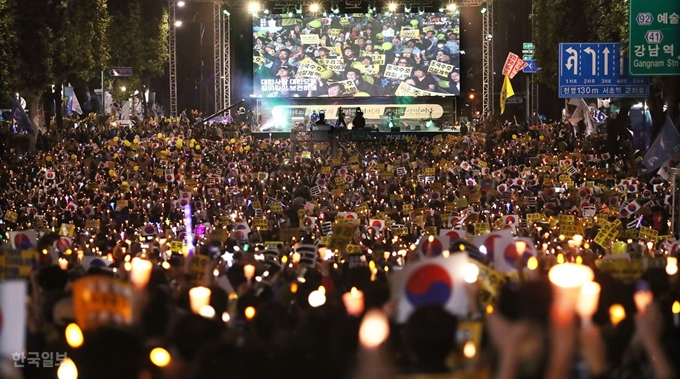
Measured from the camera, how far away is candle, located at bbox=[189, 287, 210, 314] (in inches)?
316

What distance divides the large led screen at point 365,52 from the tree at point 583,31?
582cm

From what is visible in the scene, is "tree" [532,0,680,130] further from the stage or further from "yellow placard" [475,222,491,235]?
"yellow placard" [475,222,491,235]

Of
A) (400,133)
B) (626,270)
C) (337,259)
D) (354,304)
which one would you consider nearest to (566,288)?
(354,304)

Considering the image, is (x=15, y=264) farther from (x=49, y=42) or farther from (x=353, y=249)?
(x=49, y=42)

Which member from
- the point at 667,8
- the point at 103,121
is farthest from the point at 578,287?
the point at 103,121

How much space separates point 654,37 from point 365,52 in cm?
2726

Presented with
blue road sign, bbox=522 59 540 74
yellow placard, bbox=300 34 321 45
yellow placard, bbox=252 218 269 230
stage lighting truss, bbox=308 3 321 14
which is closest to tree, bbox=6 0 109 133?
stage lighting truss, bbox=308 3 321 14

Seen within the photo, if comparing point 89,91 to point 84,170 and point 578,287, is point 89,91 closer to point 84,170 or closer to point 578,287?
point 84,170

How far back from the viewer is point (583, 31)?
125ft

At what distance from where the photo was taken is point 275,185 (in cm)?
2634

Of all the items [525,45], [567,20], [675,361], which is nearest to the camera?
[675,361]

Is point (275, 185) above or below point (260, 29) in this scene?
below

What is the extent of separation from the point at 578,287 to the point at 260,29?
44.4 m

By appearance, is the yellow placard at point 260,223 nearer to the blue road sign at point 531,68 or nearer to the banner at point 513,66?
the banner at point 513,66
